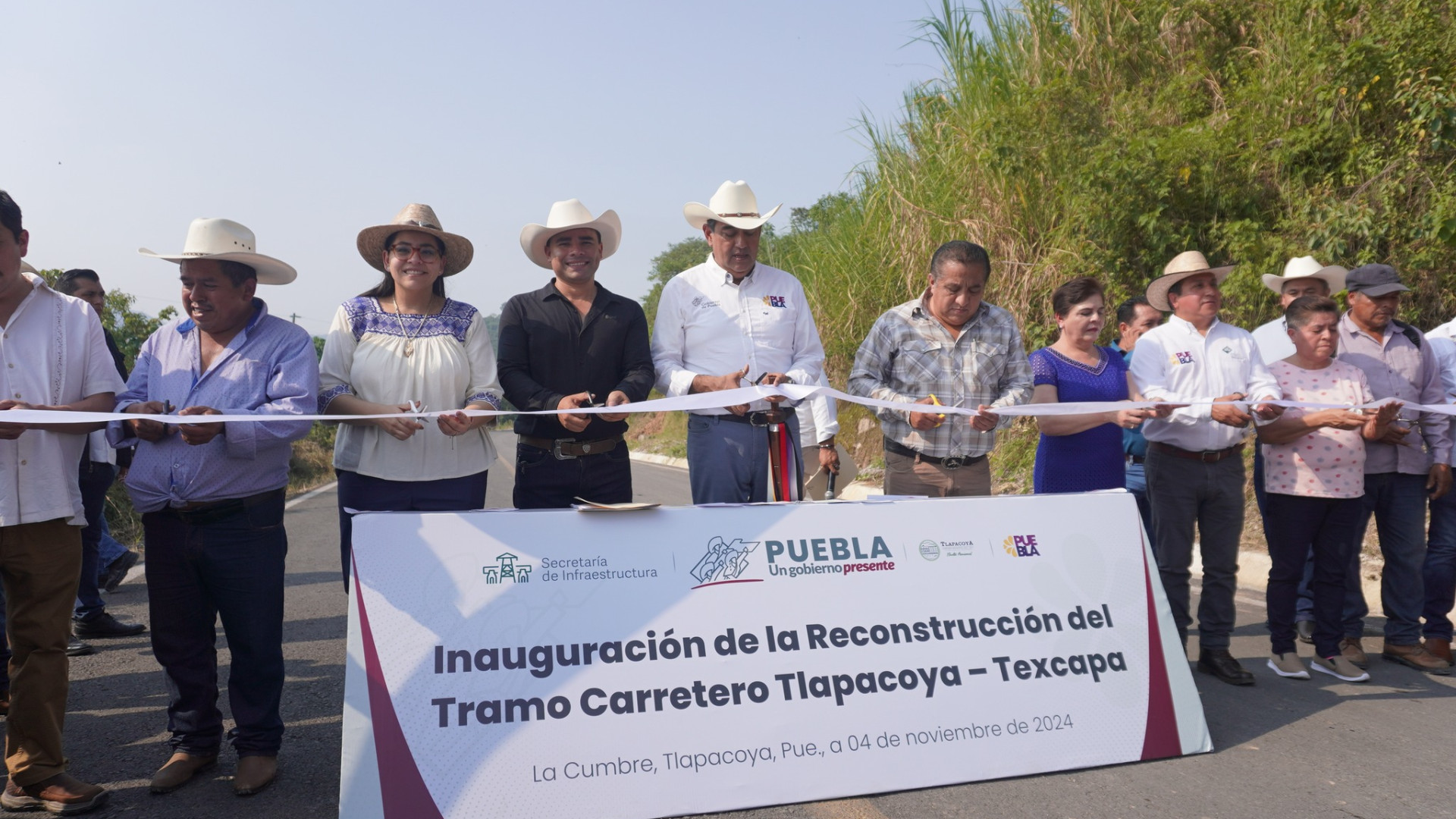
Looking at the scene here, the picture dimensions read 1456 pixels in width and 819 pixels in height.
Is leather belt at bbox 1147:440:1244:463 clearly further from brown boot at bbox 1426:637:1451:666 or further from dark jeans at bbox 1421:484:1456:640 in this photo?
brown boot at bbox 1426:637:1451:666

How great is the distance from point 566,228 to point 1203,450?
10.9 feet

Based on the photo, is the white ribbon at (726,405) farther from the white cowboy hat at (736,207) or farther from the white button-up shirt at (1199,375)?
the white cowboy hat at (736,207)

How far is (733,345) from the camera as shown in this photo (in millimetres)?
4793

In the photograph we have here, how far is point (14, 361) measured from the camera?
11.4ft

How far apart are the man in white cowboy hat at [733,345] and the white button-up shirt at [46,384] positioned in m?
2.36

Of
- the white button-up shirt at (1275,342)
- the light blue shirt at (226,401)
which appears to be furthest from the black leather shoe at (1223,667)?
the light blue shirt at (226,401)

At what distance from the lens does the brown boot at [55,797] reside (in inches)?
132

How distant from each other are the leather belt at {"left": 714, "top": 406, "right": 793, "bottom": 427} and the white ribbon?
16 centimetres

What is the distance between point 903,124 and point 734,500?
11.0m

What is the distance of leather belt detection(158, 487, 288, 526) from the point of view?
11.7ft

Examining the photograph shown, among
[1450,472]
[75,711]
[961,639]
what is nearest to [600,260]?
[961,639]

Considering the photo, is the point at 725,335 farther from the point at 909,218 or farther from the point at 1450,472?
the point at 909,218

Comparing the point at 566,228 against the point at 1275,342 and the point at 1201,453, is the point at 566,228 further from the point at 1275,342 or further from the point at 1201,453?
the point at 1275,342

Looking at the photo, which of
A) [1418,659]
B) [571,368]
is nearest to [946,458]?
[571,368]
